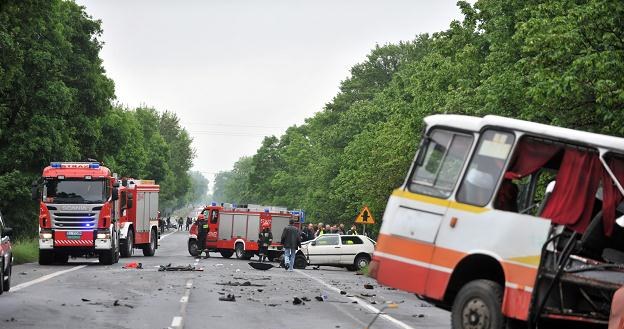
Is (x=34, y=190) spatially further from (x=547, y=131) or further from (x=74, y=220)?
(x=547, y=131)

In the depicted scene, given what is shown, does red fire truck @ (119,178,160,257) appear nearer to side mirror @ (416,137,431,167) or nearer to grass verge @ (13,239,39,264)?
grass verge @ (13,239,39,264)

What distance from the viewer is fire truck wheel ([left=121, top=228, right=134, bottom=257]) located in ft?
140

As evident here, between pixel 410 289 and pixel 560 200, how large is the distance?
214 cm

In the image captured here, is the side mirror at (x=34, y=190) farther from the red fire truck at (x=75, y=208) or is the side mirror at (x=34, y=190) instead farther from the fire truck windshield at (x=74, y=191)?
the fire truck windshield at (x=74, y=191)

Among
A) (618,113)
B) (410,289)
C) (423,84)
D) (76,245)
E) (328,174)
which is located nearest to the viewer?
(410,289)

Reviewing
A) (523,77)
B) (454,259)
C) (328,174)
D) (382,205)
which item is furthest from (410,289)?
(328,174)

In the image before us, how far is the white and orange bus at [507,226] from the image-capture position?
38.5 ft

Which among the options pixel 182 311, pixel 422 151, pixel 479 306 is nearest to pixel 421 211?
pixel 422 151

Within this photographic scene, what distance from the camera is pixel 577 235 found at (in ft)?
39.7

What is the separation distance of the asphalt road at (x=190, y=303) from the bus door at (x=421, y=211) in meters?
3.16

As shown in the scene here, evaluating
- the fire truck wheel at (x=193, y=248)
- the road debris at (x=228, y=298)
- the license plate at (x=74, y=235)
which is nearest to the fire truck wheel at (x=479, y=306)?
the road debris at (x=228, y=298)

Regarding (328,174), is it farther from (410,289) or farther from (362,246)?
(410,289)

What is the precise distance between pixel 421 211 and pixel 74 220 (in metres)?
24.4

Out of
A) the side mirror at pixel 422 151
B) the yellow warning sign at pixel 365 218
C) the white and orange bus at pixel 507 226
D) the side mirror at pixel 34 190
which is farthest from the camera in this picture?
the yellow warning sign at pixel 365 218
